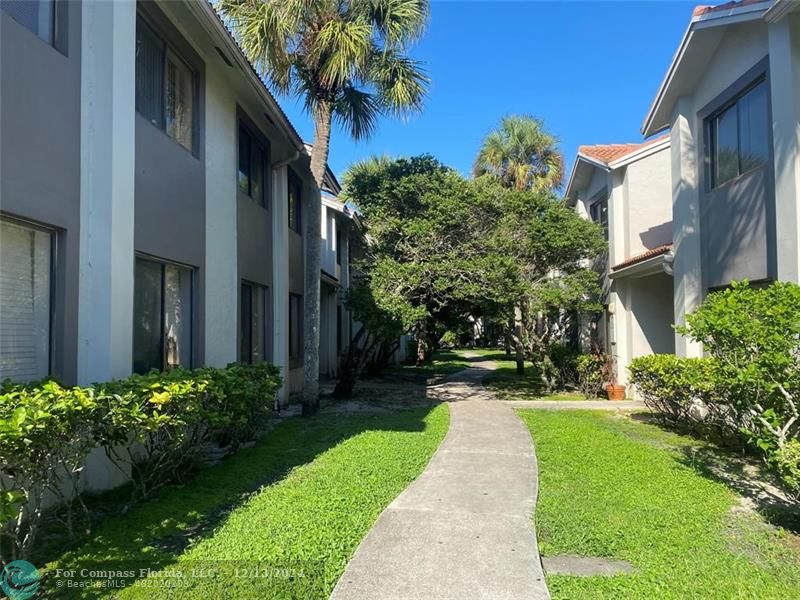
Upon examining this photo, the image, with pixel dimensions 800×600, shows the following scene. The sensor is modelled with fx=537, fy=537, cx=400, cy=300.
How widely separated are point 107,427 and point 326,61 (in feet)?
28.8

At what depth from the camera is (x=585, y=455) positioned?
800 centimetres

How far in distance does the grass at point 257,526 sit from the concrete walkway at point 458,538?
248 mm

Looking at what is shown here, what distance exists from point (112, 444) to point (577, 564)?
167 inches

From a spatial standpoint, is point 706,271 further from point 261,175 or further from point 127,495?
point 127,495

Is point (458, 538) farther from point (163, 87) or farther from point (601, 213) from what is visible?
point (601, 213)

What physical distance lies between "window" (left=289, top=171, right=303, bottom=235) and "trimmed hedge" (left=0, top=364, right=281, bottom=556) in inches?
305

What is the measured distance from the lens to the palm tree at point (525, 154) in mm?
23688

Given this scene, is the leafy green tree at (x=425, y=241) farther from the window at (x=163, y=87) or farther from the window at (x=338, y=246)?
the window at (x=338, y=246)

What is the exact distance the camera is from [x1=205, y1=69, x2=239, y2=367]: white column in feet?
28.8

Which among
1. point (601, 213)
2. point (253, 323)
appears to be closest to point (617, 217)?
point (601, 213)

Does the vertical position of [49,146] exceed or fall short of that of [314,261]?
it exceeds it

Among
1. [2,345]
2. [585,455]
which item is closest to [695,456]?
[585,455]

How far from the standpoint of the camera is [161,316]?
743 cm

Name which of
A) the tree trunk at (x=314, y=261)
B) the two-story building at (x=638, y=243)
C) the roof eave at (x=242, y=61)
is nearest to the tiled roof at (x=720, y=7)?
the two-story building at (x=638, y=243)
